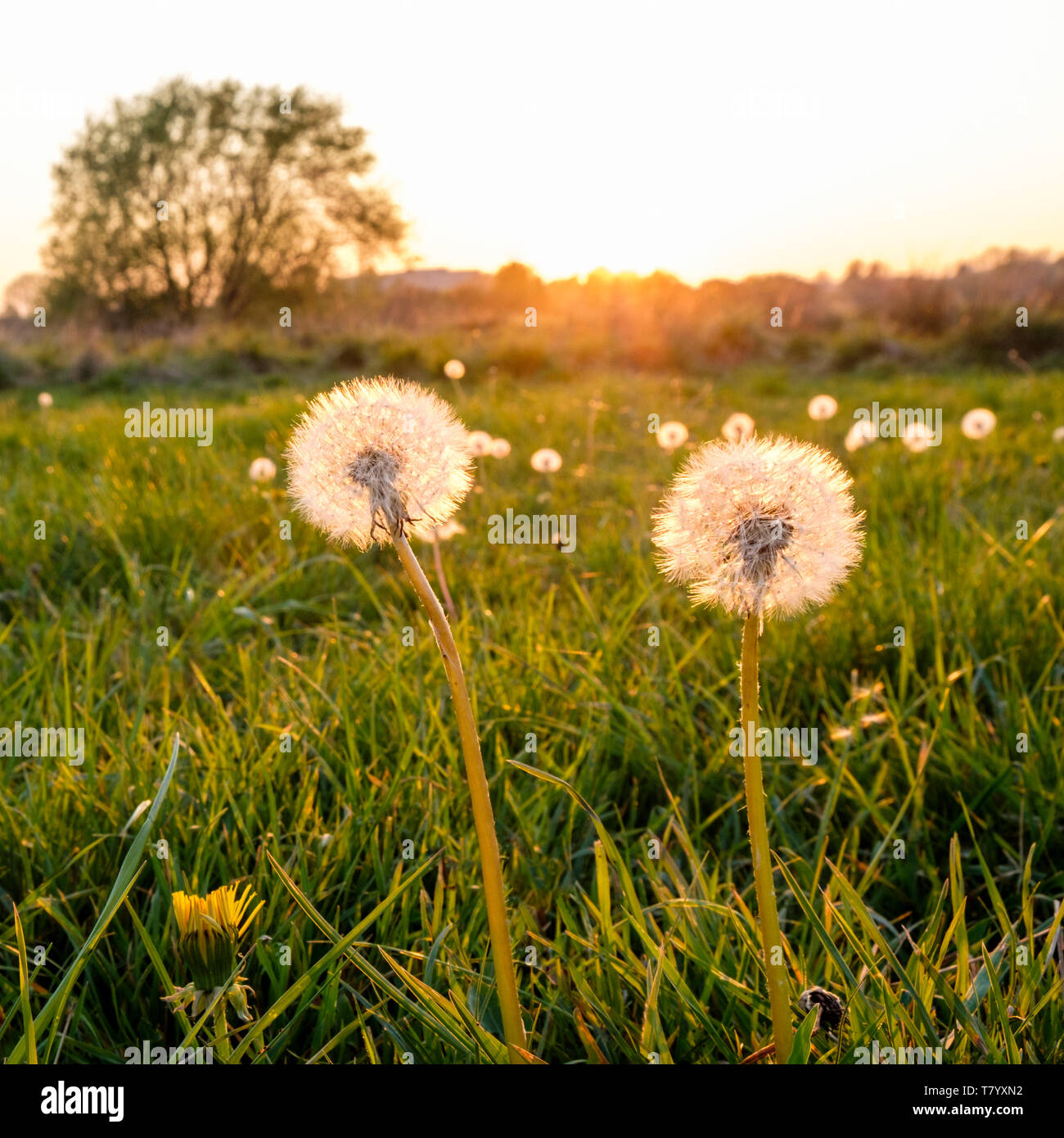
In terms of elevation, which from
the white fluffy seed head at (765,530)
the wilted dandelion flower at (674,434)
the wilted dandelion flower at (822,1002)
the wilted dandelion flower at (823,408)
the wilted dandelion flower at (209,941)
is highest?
the wilted dandelion flower at (823,408)

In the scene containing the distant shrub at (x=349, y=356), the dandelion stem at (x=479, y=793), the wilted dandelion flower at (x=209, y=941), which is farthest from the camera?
the distant shrub at (x=349, y=356)

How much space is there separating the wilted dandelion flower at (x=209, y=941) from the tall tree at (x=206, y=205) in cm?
2438

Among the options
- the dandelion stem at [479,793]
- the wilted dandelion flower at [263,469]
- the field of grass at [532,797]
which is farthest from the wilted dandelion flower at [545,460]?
the dandelion stem at [479,793]

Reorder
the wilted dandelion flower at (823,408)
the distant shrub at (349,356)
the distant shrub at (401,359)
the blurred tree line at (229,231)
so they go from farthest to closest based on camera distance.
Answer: the blurred tree line at (229,231) < the distant shrub at (349,356) < the distant shrub at (401,359) < the wilted dandelion flower at (823,408)

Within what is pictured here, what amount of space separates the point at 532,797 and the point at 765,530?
100 centimetres

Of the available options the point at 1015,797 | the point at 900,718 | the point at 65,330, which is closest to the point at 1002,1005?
the point at 1015,797

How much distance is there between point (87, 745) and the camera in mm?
1914

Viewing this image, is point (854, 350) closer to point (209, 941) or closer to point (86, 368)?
point (86, 368)

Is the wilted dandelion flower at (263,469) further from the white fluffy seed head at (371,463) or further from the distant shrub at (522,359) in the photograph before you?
the distant shrub at (522,359)

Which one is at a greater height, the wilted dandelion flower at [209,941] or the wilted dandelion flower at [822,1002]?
the wilted dandelion flower at [209,941]

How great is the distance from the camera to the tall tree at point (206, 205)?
23.2 m

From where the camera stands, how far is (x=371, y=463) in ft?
2.99
